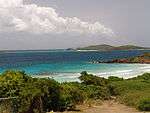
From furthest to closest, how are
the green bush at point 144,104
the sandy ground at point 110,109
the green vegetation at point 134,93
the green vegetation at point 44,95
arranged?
the green vegetation at point 134,93 → the green bush at point 144,104 → the sandy ground at point 110,109 → the green vegetation at point 44,95

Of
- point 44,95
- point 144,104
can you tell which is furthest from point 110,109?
point 44,95

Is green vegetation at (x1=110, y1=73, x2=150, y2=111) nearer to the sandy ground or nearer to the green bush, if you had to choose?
the green bush

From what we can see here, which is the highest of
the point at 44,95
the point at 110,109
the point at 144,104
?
the point at 44,95

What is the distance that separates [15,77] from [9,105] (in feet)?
8.64

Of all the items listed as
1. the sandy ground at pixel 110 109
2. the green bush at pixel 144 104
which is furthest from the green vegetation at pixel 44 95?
the sandy ground at pixel 110 109

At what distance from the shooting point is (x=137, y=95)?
2670 cm

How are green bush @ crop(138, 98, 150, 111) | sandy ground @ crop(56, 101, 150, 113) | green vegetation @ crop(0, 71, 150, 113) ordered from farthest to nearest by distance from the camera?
green bush @ crop(138, 98, 150, 111)
sandy ground @ crop(56, 101, 150, 113)
green vegetation @ crop(0, 71, 150, 113)

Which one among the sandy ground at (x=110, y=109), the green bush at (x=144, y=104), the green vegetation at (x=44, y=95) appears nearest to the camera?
the green vegetation at (x=44, y=95)

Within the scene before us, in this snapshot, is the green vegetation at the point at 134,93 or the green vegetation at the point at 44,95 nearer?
the green vegetation at the point at 44,95

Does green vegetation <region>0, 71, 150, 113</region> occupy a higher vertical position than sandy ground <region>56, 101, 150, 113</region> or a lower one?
higher

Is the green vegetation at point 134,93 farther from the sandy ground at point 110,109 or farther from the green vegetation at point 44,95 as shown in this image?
the sandy ground at point 110,109

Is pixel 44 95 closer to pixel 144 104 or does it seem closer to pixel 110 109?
pixel 110 109

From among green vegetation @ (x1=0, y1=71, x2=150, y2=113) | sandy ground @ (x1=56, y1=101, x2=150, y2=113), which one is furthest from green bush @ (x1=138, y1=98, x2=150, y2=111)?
sandy ground @ (x1=56, y1=101, x2=150, y2=113)

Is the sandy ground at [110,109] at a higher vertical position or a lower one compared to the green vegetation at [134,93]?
lower
